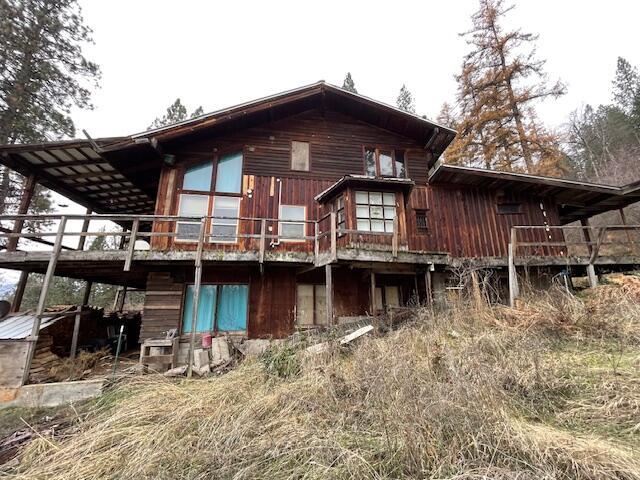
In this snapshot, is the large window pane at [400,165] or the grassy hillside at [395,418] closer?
the grassy hillside at [395,418]

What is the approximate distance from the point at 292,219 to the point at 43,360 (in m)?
8.38

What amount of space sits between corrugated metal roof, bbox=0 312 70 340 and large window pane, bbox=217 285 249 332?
4.45 m

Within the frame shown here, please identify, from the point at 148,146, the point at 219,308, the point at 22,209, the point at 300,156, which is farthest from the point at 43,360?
the point at 300,156

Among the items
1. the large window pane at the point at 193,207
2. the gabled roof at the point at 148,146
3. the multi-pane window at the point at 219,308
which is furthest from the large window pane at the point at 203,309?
the gabled roof at the point at 148,146

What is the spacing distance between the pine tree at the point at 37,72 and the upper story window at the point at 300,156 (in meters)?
12.3

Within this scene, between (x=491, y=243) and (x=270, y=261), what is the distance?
935cm

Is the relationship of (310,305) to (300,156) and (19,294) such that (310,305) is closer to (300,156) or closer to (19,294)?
(300,156)

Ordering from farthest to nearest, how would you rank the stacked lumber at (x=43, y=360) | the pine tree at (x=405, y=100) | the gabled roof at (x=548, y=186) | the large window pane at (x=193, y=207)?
1. the pine tree at (x=405, y=100)
2. the gabled roof at (x=548, y=186)
3. the large window pane at (x=193, y=207)
4. the stacked lumber at (x=43, y=360)

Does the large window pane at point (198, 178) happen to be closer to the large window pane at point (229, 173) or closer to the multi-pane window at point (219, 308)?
the large window pane at point (229, 173)

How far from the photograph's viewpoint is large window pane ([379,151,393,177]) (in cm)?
1289

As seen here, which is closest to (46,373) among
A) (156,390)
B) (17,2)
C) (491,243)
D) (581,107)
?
(156,390)

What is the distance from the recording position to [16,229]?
9969 mm

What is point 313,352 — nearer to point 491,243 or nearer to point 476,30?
point 491,243

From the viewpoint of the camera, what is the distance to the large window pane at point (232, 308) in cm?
998
